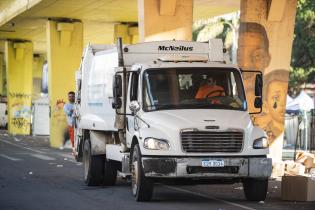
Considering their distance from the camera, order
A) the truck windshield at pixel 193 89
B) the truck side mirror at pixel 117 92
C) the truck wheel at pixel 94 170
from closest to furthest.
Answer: the truck windshield at pixel 193 89 < the truck side mirror at pixel 117 92 < the truck wheel at pixel 94 170

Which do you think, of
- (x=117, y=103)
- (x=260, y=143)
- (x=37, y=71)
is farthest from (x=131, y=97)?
(x=37, y=71)

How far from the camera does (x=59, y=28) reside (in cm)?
4378

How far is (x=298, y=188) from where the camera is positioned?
16484 millimetres

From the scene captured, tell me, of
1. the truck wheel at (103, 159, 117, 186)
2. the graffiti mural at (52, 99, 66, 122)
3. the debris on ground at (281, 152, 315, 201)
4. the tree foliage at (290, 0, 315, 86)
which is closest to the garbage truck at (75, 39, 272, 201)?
the truck wheel at (103, 159, 117, 186)

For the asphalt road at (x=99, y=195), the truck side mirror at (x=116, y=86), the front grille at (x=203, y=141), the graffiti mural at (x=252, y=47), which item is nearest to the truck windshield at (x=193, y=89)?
the truck side mirror at (x=116, y=86)

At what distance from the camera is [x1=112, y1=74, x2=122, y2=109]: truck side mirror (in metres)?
16.6

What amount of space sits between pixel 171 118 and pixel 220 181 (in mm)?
1347

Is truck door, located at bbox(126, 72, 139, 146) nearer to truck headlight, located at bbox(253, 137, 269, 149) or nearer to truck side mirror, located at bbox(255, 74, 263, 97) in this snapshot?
truck side mirror, located at bbox(255, 74, 263, 97)

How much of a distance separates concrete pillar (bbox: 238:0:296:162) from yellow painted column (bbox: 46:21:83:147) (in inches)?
702

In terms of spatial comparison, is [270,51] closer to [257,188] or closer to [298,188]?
[298,188]

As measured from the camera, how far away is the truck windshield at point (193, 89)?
16.2 m

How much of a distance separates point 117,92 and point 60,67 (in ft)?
89.0

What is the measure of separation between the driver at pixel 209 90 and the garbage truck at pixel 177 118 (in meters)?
0.02

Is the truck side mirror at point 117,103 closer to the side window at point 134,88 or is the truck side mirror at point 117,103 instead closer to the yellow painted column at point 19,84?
the side window at point 134,88
